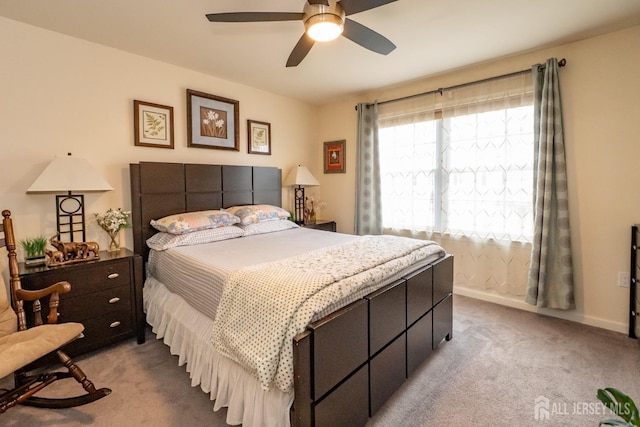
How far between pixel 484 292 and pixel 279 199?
2.66m

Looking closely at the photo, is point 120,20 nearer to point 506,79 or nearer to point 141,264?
point 141,264

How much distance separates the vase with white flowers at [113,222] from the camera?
2539 mm

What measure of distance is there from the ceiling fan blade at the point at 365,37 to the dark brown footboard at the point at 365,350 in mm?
1574

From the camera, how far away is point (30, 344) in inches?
60.7

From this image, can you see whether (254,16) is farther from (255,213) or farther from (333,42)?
(255,213)

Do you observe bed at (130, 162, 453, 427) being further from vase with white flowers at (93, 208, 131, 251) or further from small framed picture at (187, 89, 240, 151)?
small framed picture at (187, 89, 240, 151)

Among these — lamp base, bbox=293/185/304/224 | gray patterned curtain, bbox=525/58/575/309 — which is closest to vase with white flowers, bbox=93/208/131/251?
lamp base, bbox=293/185/304/224

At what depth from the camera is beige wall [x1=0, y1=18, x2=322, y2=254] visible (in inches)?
90.0

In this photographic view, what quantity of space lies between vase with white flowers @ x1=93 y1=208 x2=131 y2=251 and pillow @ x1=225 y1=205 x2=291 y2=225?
1004mm

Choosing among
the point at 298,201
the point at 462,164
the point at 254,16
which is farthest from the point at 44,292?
the point at 462,164

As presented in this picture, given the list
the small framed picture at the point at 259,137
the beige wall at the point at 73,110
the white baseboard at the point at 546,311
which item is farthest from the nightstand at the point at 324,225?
the white baseboard at the point at 546,311

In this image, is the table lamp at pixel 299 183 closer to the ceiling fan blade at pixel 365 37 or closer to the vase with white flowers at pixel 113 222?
the vase with white flowers at pixel 113 222

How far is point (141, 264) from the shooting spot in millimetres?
2502

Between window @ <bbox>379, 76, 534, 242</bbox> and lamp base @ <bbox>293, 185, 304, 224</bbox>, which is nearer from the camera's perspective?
window @ <bbox>379, 76, 534, 242</bbox>
